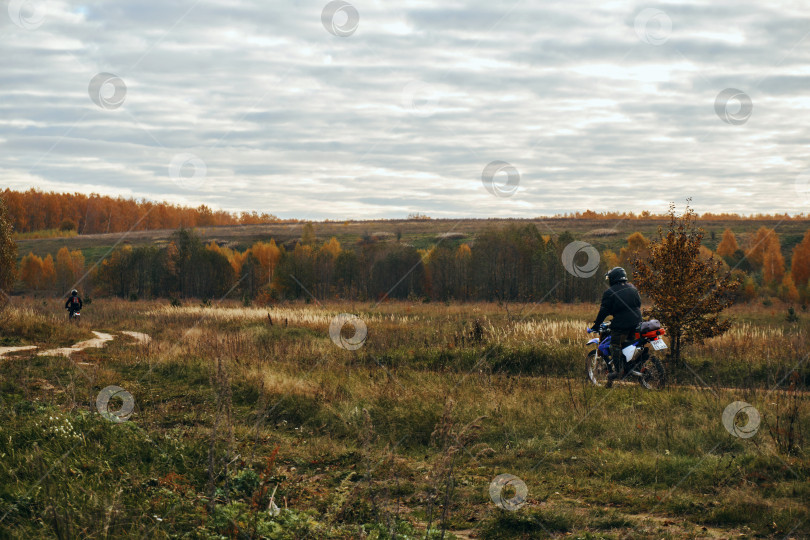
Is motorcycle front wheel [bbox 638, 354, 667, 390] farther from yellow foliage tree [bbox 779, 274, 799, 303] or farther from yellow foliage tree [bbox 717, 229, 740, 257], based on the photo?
yellow foliage tree [bbox 717, 229, 740, 257]

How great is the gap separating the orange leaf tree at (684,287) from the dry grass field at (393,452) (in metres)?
1.08

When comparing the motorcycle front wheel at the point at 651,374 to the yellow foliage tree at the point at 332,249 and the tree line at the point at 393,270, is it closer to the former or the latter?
the tree line at the point at 393,270

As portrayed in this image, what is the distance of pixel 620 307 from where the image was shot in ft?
38.6

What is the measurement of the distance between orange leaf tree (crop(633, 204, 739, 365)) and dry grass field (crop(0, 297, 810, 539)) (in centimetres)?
108

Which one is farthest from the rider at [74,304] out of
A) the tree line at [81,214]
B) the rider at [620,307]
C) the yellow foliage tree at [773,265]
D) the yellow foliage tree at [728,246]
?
the tree line at [81,214]

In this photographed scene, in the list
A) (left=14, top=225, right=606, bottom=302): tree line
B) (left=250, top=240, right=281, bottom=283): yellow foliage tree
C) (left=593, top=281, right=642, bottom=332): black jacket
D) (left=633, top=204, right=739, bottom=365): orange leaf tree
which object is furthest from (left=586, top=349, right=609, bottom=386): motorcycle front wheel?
(left=250, top=240, right=281, bottom=283): yellow foliage tree

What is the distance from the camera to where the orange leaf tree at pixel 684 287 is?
15.0m

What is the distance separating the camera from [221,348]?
17453mm

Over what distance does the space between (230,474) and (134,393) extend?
294 inches

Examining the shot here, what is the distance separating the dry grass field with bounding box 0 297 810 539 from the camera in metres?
5.30

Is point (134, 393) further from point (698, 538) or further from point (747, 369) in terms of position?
point (747, 369)

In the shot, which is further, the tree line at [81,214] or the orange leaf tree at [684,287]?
the tree line at [81,214]

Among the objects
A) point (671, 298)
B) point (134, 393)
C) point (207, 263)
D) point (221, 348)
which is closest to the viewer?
point (134, 393)

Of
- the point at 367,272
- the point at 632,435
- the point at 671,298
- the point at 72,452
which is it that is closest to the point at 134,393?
the point at 72,452
